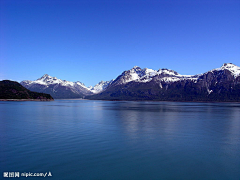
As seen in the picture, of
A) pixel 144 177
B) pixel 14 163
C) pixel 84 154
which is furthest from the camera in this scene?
pixel 84 154

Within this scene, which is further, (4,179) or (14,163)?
(14,163)

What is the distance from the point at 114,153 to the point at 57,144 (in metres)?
12.5

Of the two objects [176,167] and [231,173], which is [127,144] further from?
[231,173]

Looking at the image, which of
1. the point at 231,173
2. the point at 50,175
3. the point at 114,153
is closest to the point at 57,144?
the point at 114,153

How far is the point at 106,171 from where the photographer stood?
27781 mm

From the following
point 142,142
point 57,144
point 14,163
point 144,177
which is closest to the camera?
point 144,177

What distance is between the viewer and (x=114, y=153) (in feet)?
116

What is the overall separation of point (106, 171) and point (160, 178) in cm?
718

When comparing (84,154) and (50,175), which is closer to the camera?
(50,175)

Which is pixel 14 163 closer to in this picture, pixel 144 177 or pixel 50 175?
pixel 50 175

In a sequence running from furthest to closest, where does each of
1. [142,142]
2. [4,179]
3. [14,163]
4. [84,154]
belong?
[142,142], [84,154], [14,163], [4,179]

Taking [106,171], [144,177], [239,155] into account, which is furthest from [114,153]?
[239,155]

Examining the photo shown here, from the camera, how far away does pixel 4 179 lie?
2466 cm

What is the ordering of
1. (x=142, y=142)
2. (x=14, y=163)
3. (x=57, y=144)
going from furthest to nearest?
(x=142, y=142)
(x=57, y=144)
(x=14, y=163)
